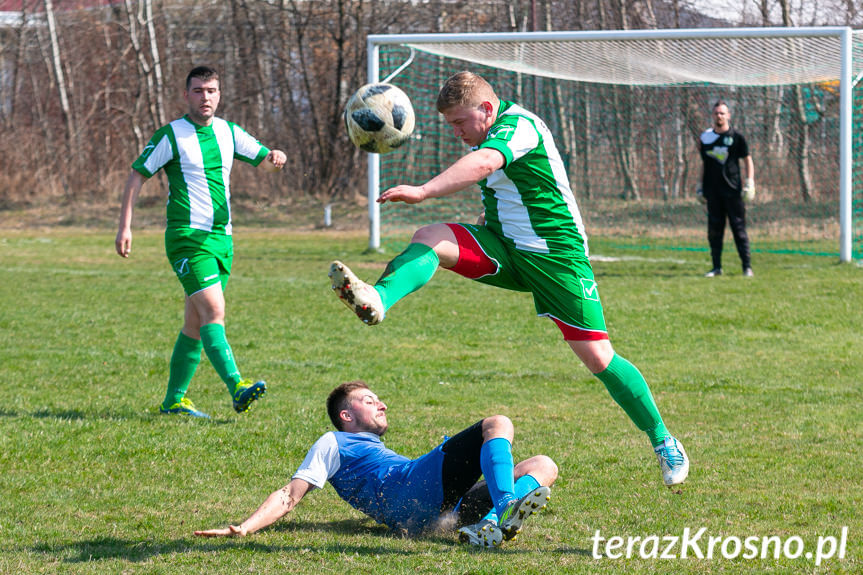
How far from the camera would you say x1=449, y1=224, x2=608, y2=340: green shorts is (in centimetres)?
480

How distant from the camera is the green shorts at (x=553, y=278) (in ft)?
15.7

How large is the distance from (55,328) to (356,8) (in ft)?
60.7

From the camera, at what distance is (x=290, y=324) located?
36.0ft

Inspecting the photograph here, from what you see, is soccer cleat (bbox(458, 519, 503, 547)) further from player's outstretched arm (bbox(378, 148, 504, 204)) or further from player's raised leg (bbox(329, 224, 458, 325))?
player's outstretched arm (bbox(378, 148, 504, 204))

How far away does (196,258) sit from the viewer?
22.5 feet

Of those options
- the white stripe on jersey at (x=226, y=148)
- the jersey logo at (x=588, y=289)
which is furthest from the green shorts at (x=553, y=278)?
the white stripe on jersey at (x=226, y=148)

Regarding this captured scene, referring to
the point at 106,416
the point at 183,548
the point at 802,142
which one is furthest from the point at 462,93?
the point at 802,142

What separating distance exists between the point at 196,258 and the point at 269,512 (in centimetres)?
285

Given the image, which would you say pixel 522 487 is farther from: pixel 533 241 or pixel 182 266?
pixel 182 266

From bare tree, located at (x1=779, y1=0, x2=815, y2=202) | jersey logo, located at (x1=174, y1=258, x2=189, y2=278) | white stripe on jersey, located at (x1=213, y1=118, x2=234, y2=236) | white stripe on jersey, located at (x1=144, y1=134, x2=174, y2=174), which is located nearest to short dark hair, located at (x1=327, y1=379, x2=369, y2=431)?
jersey logo, located at (x1=174, y1=258, x2=189, y2=278)

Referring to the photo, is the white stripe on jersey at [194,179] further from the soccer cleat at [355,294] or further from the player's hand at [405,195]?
the player's hand at [405,195]

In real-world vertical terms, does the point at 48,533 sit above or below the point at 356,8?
below

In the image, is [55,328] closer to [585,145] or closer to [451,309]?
[451,309]

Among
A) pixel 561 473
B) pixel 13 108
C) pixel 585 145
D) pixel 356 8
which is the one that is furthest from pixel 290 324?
pixel 13 108
